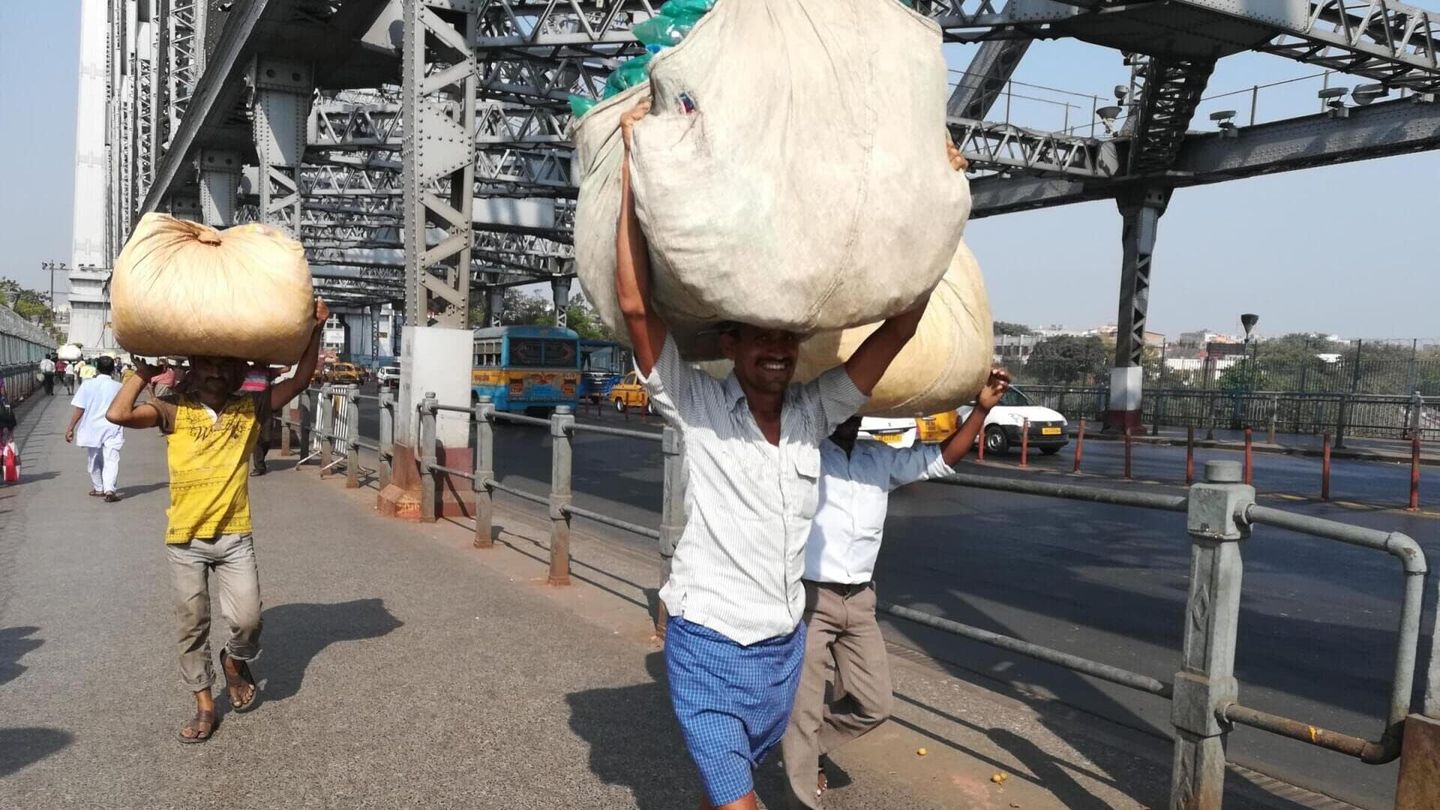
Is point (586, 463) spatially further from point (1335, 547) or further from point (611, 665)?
point (611, 665)

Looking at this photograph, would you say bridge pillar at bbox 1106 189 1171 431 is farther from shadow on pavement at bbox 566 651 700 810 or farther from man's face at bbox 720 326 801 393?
man's face at bbox 720 326 801 393

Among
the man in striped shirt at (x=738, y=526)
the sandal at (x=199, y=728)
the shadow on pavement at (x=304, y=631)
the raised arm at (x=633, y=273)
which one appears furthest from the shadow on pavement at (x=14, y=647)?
the raised arm at (x=633, y=273)

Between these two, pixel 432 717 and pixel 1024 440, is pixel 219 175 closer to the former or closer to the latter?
pixel 1024 440

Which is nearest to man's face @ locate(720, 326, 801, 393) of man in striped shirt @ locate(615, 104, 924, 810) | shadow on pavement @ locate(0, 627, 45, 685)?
man in striped shirt @ locate(615, 104, 924, 810)

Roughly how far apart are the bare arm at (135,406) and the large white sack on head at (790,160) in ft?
9.85

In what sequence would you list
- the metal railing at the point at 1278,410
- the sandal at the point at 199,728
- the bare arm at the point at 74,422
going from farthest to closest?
the metal railing at the point at 1278,410
the bare arm at the point at 74,422
the sandal at the point at 199,728

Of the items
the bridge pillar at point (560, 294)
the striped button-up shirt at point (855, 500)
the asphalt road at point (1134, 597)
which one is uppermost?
the bridge pillar at point (560, 294)

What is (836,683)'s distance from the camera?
11.7 feet

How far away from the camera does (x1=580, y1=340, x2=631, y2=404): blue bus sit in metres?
38.1

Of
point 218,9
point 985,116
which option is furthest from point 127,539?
point 985,116

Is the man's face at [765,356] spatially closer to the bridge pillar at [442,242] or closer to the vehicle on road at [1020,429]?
the bridge pillar at [442,242]

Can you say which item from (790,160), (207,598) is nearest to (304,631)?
(207,598)

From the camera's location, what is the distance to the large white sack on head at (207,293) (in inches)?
163

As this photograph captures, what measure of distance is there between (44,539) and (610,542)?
493 centimetres
